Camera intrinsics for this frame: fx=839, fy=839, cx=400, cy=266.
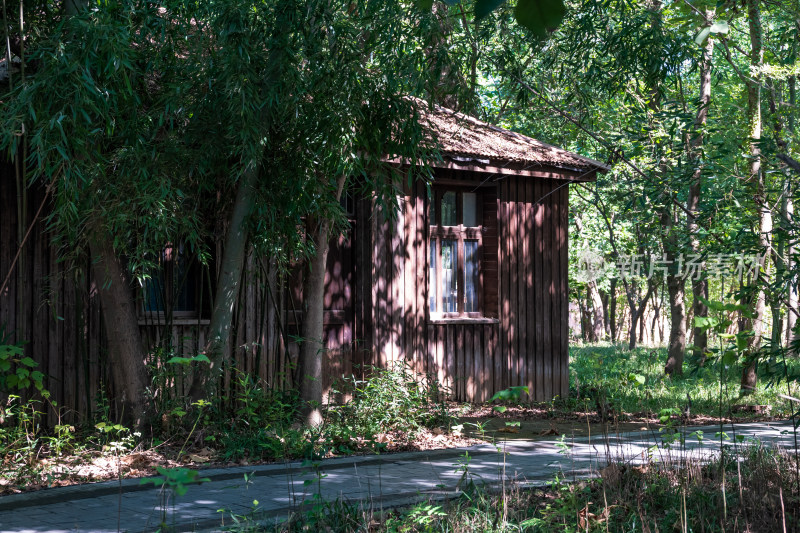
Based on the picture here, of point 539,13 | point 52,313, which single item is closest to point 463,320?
point 52,313

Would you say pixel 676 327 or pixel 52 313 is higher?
pixel 52 313

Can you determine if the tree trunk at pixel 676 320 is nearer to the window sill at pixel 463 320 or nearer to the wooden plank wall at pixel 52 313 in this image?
the window sill at pixel 463 320

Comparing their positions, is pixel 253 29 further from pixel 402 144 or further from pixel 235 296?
pixel 235 296

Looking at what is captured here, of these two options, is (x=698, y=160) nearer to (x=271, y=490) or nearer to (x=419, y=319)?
(x=419, y=319)

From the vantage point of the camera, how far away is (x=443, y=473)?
7672 mm

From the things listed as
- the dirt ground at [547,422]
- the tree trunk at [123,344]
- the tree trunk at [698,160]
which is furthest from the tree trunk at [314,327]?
the tree trunk at [698,160]

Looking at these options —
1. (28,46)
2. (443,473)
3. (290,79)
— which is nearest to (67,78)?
(28,46)

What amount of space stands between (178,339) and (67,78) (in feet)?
11.7

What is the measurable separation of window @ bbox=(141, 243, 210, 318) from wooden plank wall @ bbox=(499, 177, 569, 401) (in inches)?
199

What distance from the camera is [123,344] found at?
8.55 metres

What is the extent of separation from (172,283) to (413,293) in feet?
12.2

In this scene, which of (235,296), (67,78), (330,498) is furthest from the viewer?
(235,296)

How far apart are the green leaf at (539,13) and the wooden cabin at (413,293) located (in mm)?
7003

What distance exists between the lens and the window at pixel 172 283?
9406 mm
